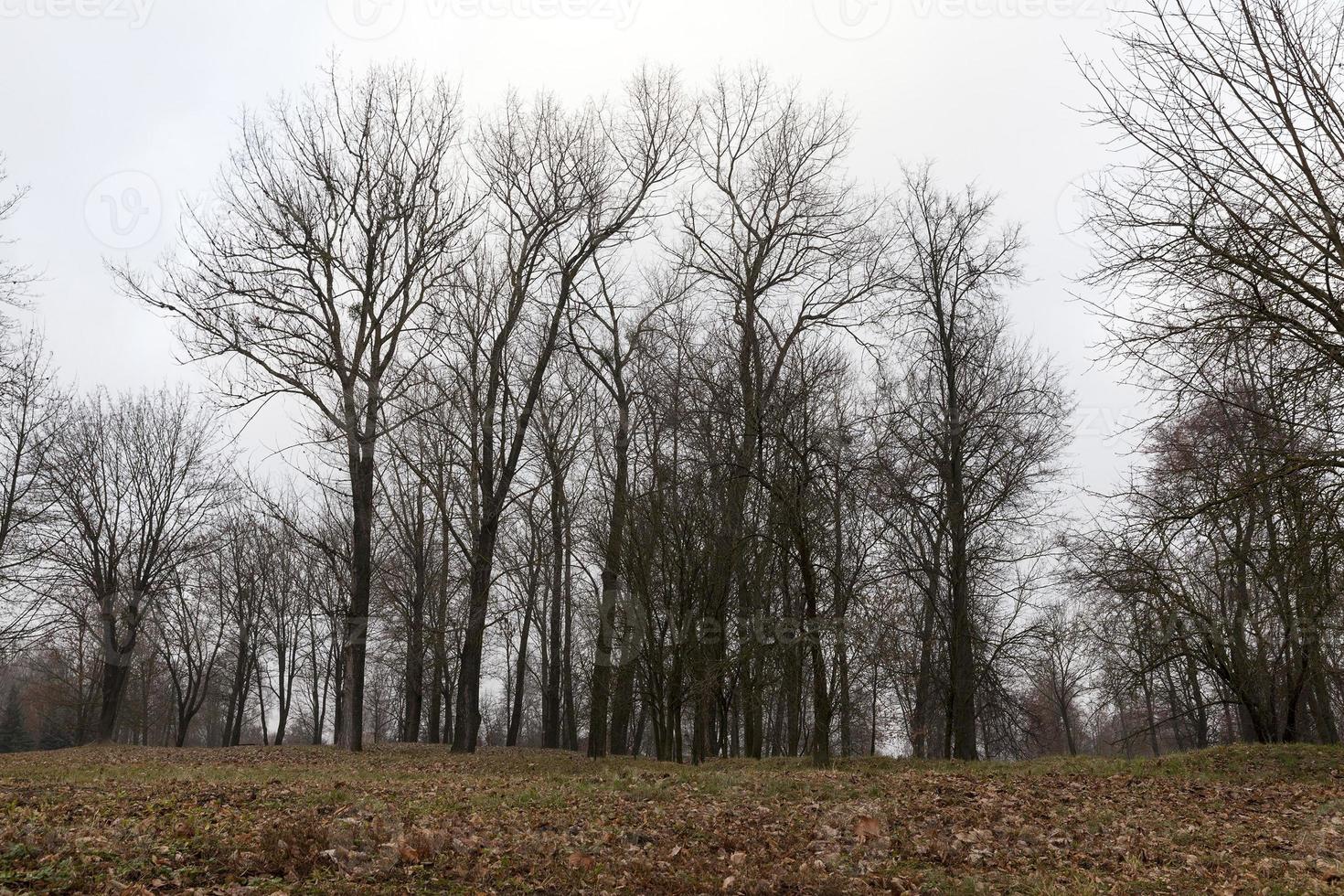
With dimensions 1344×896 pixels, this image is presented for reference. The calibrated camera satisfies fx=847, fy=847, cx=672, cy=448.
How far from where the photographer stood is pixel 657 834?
7.34 metres

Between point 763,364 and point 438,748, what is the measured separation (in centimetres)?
1204

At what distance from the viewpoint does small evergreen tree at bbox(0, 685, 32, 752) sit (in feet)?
136

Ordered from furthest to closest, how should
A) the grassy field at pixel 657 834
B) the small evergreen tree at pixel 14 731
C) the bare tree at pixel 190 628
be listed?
the small evergreen tree at pixel 14 731 → the bare tree at pixel 190 628 → the grassy field at pixel 657 834

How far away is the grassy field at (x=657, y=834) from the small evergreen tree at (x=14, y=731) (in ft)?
135

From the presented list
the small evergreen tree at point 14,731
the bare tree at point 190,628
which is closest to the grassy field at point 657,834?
the bare tree at point 190,628

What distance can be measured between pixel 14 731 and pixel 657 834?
4936 centimetres

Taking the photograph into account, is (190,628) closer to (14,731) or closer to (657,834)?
(14,731)

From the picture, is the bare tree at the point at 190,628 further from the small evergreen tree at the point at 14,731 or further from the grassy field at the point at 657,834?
the grassy field at the point at 657,834

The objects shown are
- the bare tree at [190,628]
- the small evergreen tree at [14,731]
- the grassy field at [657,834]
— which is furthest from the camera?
the small evergreen tree at [14,731]

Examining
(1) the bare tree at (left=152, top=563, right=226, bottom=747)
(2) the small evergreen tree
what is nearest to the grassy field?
(1) the bare tree at (left=152, top=563, right=226, bottom=747)

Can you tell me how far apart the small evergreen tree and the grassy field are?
41.1 m

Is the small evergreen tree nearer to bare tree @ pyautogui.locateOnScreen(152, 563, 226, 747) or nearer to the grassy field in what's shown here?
bare tree @ pyautogui.locateOnScreen(152, 563, 226, 747)

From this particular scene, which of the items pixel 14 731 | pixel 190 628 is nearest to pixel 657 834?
pixel 190 628

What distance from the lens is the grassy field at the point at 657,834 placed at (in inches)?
234
